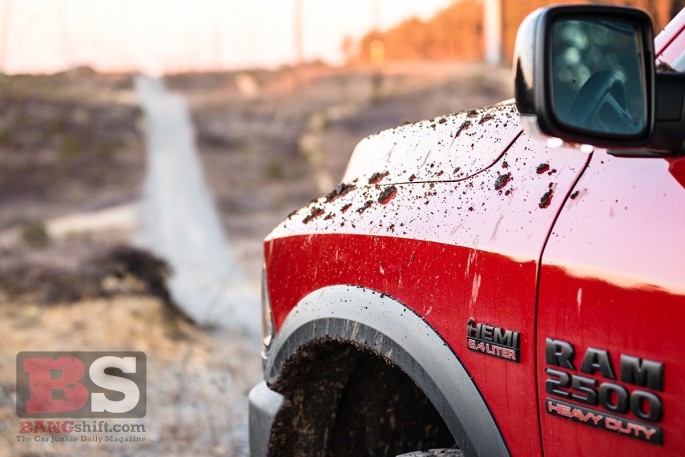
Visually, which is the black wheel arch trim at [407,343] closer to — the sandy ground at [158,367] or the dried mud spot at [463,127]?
the dried mud spot at [463,127]

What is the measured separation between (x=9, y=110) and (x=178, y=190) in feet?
41.2

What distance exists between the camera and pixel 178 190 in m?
24.5

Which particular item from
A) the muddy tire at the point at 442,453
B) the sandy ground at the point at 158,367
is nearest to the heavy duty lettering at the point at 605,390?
the muddy tire at the point at 442,453

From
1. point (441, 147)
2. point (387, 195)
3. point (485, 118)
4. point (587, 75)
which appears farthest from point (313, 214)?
point (587, 75)

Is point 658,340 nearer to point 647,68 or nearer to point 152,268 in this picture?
point 647,68

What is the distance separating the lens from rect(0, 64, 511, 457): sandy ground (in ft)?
22.1

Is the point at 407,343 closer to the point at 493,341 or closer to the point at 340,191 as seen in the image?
the point at 493,341

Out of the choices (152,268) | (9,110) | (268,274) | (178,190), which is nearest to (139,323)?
(152,268)

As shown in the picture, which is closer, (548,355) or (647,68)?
(647,68)

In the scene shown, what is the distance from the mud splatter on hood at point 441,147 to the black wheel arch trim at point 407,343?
13.5 inches

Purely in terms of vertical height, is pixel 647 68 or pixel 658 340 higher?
Answer: pixel 647 68

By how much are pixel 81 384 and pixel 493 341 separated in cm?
576

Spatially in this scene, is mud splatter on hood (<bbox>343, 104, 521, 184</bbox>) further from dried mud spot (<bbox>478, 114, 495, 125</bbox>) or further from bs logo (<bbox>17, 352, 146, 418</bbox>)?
bs logo (<bbox>17, 352, 146, 418</bbox>)

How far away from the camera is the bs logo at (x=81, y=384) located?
598 cm
